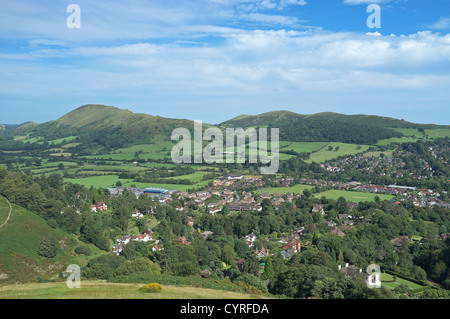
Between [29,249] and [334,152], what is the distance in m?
105

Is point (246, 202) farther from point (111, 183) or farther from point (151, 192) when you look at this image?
point (111, 183)

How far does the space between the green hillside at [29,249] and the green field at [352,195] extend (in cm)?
4667

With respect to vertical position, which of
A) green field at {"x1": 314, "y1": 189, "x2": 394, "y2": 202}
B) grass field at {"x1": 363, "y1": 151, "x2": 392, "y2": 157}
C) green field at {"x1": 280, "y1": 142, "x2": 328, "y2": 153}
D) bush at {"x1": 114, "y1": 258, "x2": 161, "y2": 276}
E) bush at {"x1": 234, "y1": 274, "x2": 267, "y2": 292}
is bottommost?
bush at {"x1": 234, "y1": 274, "x2": 267, "y2": 292}

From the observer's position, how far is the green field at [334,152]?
375 ft

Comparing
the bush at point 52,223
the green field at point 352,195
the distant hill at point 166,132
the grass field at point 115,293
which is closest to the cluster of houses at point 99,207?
the bush at point 52,223

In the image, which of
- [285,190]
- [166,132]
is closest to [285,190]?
[285,190]

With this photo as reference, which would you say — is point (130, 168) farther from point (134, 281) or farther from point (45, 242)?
point (134, 281)

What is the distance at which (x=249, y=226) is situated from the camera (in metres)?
49.0

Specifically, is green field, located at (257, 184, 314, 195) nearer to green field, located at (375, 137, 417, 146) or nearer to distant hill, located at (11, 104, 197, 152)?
green field, located at (375, 137, 417, 146)

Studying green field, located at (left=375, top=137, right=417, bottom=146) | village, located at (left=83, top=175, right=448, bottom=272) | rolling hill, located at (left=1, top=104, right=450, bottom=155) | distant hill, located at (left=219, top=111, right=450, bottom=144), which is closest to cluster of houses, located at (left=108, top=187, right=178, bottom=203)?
village, located at (left=83, top=175, right=448, bottom=272)

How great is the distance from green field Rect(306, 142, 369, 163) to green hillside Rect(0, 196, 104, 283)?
84924 mm

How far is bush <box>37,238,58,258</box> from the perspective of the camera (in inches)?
1292
